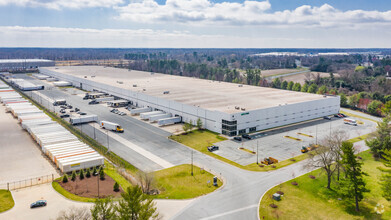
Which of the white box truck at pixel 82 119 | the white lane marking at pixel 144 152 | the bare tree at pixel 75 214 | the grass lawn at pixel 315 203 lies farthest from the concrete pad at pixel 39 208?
the white box truck at pixel 82 119

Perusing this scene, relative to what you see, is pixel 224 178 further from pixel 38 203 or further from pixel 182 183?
pixel 38 203

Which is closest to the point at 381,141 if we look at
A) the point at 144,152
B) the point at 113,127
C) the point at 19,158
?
the point at 144,152

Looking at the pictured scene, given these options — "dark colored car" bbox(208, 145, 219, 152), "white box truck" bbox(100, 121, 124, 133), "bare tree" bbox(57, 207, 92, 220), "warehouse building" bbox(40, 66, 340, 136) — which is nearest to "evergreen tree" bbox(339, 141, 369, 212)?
"dark colored car" bbox(208, 145, 219, 152)

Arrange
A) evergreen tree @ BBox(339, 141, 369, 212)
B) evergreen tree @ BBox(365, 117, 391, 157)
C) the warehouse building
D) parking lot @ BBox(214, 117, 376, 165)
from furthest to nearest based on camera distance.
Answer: the warehouse building, parking lot @ BBox(214, 117, 376, 165), evergreen tree @ BBox(365, 117, 391, 157), evergreen tree @ BBox(339, 141, 369, 212)

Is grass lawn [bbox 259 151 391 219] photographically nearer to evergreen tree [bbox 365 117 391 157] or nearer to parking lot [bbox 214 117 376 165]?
parking lot [bbox 214 117 376 165]

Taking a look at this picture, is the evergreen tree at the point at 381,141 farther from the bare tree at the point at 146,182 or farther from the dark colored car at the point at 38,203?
the dark colored car at the point at 38,203
